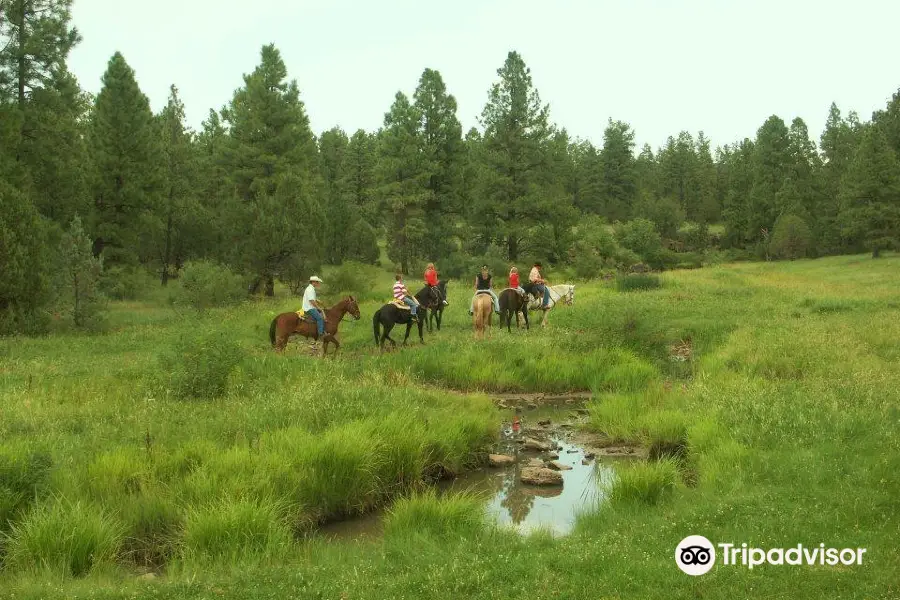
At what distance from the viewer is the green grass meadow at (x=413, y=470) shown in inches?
223

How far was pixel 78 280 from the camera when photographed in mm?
24109

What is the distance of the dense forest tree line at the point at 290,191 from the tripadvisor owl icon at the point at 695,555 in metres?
23.2

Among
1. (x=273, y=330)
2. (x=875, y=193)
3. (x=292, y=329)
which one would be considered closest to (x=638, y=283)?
(x=292, y=329)

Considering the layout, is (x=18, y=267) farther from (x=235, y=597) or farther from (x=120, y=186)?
(x=235, y=597)

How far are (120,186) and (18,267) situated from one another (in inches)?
607

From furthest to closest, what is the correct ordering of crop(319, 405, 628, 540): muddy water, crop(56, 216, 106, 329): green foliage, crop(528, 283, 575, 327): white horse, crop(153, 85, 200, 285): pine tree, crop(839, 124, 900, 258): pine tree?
1. crop(839, 124, 900, 258): pine tree
2. crop(153, 85, 200, 285): pine tree
3. crop(528, 283, 575, 327): white horse
4. crop(56, 216, 106, 329): green foliage
5. crop(319, 405, 628, 540): muddy water

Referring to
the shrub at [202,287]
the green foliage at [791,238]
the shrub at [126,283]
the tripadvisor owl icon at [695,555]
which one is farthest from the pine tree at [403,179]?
the tripadvisor owl icon at [695,555]

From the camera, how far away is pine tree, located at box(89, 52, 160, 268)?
3541 centimetres

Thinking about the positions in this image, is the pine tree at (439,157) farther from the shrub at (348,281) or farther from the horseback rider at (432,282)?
the horseback rider at (432,282)

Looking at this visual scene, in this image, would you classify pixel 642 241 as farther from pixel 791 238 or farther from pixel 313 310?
pixel 313 310

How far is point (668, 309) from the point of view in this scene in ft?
73.6

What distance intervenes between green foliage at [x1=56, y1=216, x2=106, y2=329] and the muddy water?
18.5 m

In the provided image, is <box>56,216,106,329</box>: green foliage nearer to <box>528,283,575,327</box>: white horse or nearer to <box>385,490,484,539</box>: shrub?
<box>528,283,575,327</box>: white horse

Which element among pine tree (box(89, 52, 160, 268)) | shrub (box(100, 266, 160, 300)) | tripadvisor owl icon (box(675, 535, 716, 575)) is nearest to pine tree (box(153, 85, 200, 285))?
pine tree (box(89, 52, 160, 268))
